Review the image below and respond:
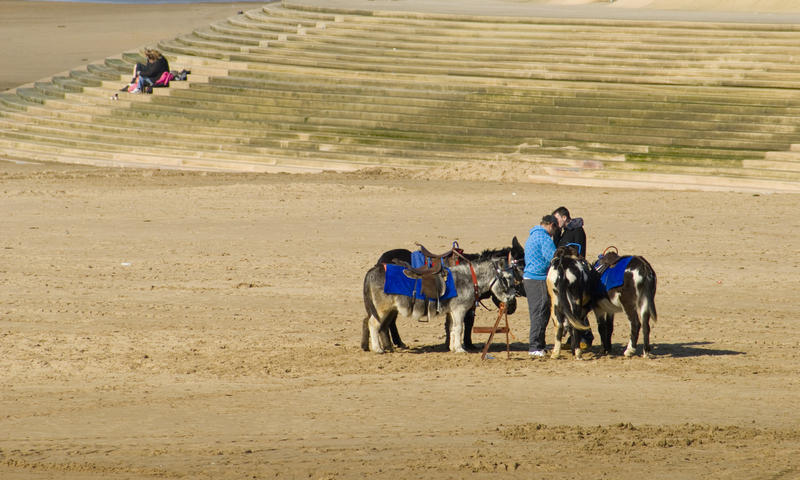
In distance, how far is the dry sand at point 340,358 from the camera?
26.9ft

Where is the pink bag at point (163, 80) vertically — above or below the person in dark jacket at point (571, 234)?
above

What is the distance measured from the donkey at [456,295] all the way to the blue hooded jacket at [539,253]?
21cm

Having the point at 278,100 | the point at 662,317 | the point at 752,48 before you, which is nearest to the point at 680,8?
the point at 752,48

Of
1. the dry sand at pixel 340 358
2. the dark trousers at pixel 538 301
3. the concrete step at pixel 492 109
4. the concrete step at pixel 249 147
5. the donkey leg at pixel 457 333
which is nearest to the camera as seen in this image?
the dry sand at pixel 340 358

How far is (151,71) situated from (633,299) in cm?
2145

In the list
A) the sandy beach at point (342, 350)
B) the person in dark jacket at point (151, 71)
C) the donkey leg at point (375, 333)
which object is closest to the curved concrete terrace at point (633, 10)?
the person in dark jacket at point (151, 71)

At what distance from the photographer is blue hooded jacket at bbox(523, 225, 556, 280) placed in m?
11.2

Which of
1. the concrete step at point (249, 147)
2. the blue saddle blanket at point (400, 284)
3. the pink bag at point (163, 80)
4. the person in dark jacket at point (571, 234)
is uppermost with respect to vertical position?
the pink bag at point (163, 80)

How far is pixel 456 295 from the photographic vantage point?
11.4m

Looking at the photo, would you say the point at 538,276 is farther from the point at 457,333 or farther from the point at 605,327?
the point at 457,333

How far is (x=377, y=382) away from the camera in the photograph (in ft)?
34.0

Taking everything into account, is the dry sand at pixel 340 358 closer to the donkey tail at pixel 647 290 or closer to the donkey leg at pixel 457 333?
the donkey leg at pixel 457 333

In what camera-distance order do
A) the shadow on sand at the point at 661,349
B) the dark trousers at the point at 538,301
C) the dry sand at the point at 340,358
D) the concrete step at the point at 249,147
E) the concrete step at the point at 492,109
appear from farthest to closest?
1. the concrete step at the point at 249,147
2. the concrete step at the point at 492,109
3. the shadow on sand at the point at 661,349
4. the dark trousers at the point at 538,301
5. the dry sand at the point at 340,358

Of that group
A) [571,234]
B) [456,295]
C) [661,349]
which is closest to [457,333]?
[456,295]
